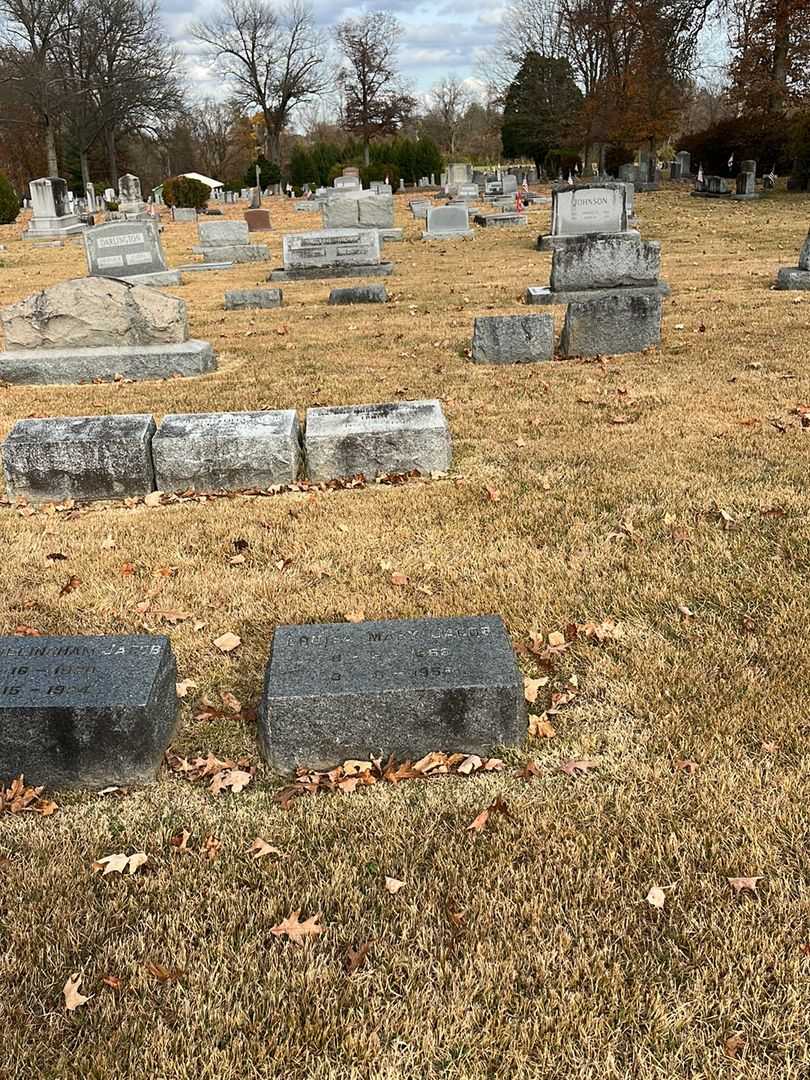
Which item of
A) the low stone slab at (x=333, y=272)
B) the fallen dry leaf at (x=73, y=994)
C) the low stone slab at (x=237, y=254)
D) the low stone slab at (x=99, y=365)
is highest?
the low stone slab at (x=237, y=254)

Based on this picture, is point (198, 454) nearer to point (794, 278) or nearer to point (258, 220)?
point (794, 278)

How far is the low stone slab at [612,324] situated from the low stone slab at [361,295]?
5416 mm

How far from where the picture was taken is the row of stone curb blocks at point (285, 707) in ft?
9.72

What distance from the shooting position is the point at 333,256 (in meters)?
18.0

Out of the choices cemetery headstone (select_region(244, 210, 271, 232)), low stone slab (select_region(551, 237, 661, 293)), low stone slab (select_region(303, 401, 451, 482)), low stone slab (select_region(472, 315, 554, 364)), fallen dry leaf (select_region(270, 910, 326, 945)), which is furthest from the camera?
cemetery headstone (select_region(244, 210, 271, 232))

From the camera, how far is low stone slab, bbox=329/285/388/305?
46.1 ft

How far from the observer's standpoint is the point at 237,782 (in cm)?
308

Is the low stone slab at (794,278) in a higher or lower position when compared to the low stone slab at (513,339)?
higher

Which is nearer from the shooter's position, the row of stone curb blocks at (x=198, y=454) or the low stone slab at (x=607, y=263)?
the row of stone curb blocks at (x=198, y=454)

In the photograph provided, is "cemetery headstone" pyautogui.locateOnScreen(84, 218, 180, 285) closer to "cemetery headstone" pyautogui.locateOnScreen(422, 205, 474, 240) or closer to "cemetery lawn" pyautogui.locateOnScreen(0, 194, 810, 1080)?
"cemetery headstone" pyautogui.locateOnScreen(422, 205, 474, 240)

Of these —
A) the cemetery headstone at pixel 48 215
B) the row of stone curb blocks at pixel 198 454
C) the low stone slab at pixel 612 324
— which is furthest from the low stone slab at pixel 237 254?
the row of stone curb blocks at pixel 198 454

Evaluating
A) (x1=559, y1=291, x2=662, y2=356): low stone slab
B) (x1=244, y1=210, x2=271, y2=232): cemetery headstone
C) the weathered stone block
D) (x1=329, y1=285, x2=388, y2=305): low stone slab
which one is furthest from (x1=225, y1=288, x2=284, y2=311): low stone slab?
(x1=244, y1=210, x2=271, y2=232): cemetery headstone

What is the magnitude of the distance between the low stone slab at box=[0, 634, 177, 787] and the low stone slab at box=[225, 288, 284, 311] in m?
12.1

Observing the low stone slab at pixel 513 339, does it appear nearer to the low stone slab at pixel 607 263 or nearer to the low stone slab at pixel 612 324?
the low stone slab at pixel 612 324
